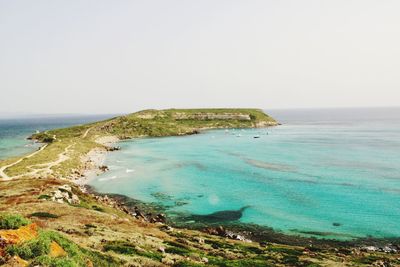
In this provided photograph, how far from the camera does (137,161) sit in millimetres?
105250

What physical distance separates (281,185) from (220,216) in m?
23.3

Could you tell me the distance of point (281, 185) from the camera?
71188 millimetres

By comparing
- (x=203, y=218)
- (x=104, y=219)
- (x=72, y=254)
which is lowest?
(x=203, y=218)

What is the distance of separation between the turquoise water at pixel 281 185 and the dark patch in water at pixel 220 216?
1531 millimetres

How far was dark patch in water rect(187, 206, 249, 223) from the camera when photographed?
51.0m

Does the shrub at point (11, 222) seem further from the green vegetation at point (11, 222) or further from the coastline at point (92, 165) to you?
the coastline at point (92, 165)

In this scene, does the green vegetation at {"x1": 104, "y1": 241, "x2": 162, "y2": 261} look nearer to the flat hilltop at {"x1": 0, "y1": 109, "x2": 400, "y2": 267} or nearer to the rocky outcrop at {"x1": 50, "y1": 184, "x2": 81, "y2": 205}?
the flat hilltop at {"x1": 0, "y1": 109, "x2": 400, "y2": 267}

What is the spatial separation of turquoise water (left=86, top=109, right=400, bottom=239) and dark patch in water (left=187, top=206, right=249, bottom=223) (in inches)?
60.3

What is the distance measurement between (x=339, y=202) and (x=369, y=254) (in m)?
22.1

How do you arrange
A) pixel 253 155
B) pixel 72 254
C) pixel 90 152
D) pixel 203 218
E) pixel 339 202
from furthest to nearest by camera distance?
pixel 90 152 < pixel 253 155 < pixel 339 202 < pixel 203 218 < pixel 72 254

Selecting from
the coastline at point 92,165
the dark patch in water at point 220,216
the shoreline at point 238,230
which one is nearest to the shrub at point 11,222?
the shoreline at point 238,230

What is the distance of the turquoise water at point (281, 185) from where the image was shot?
50.0 meters

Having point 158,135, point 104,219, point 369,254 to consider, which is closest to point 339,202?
point 369,254

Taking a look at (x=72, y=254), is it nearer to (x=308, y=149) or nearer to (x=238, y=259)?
(x=238, y=259)
